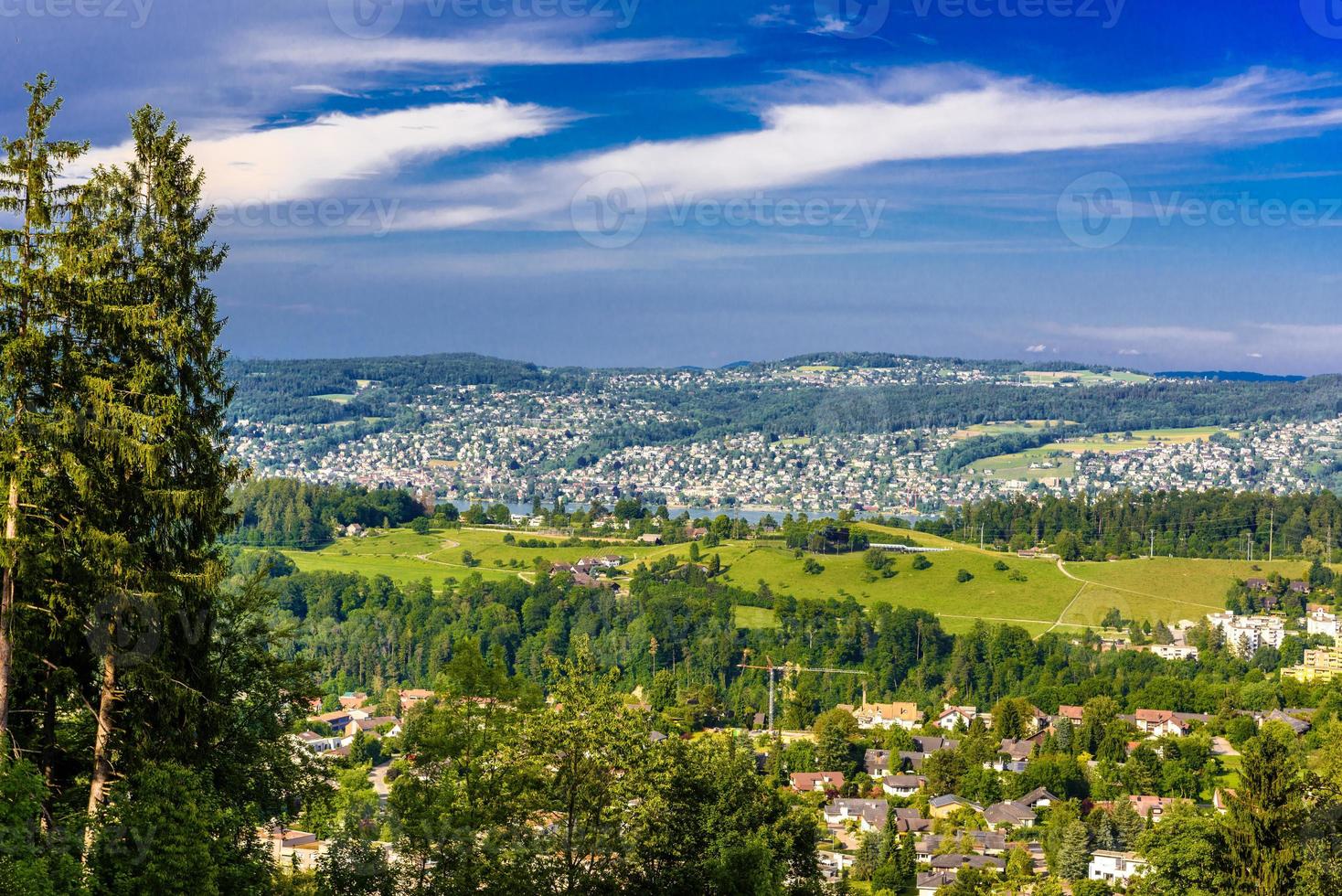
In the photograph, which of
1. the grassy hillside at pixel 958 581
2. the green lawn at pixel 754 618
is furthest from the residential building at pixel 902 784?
the grassy hillside at pixel 958 581

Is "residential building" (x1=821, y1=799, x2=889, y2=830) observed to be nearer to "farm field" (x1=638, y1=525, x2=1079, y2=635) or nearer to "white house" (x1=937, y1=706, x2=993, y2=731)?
"white house" (x1=937, y1=706, x2=993, y2=731)

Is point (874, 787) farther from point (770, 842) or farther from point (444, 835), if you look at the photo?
point (444, 835)

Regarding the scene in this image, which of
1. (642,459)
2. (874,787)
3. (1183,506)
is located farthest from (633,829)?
(642,459)

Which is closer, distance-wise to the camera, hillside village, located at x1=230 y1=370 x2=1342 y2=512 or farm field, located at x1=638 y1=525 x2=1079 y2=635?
farm field, located at x1=638 y1=525 x2=1079 y2=635

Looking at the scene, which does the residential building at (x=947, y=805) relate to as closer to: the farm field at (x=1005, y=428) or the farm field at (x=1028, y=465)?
the farm field at (x=1028, y=465)

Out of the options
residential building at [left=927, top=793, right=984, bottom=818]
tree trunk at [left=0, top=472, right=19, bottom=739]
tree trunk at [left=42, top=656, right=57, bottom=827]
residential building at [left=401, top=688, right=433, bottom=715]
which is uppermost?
tree trunk at [left=0, top=472, right=19, bottom=739]

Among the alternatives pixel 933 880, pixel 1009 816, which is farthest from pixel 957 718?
pixel 933 880

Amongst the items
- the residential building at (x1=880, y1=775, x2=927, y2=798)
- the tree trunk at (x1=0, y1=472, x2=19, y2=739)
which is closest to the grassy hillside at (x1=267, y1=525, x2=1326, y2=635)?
the residential building at (x1=880, y1=775, x2=927, y2=798)
